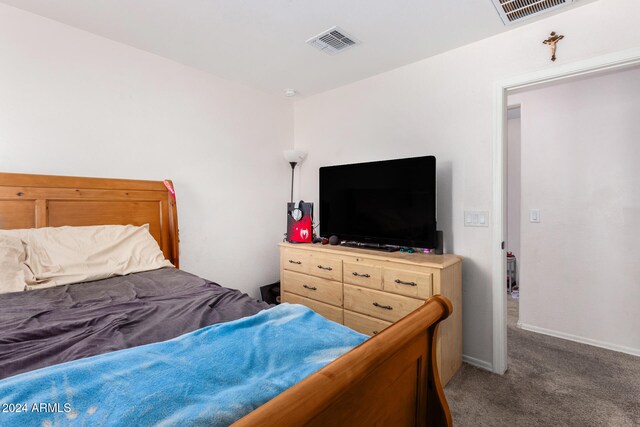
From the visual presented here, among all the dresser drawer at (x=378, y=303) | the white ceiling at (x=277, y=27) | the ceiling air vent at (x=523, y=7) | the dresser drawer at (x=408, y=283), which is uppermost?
the white ceiling at (x=277, y=27)

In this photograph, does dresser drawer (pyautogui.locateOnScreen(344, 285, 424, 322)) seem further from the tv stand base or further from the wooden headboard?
the wooden headboard

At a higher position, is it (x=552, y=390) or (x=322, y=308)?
(x=322, y=308)

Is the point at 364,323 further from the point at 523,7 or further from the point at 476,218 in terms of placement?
the point at 523,7

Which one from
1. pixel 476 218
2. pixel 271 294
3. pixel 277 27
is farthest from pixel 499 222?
pixel 271 294

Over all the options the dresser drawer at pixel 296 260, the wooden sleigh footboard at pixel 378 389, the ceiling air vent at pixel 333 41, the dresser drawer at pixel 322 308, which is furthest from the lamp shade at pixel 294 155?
the wooden sleigh footboard at pixel 378 389

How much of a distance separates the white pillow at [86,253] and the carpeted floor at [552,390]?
2.22 meters

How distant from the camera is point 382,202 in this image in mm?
2721

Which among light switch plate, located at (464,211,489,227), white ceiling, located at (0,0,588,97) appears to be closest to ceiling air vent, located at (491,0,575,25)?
white ceiling, located at (0,0,588,97)

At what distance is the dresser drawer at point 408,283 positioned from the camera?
2.12 metres

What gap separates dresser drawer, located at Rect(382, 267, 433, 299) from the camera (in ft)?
6.95

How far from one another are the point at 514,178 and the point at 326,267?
311cm

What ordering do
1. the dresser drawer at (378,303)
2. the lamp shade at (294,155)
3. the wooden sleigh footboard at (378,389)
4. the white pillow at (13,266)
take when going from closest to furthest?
the wooden sleigh footboard at (378,389), the white pillow at (13,266), the dresser drawer at (378,303), the lamp shade at (294,155)

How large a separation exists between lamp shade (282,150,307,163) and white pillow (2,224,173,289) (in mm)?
1768

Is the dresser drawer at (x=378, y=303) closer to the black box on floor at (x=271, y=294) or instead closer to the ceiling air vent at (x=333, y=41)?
the black box on floor at (x=271, y=294)
